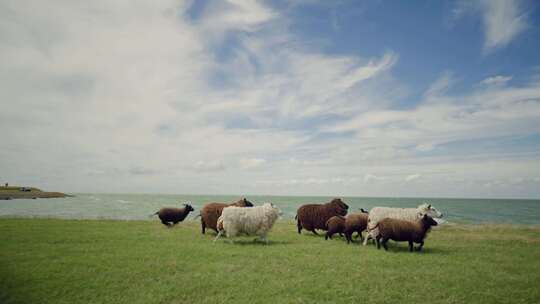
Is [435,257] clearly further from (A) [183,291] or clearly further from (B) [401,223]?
(A) [183,291]

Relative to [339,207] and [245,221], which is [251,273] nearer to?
[245,221]

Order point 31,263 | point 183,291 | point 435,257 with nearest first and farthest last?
point 183,291 < point 31,263 < point 435,257

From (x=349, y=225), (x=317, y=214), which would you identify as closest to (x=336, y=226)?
(x=349, y=225)

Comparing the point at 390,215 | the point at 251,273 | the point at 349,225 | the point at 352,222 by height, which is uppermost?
the point at 390,215

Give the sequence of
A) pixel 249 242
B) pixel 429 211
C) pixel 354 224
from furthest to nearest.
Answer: pixel 429 211, pixel 354 224, pixel 249 242

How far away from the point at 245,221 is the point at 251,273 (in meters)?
4.89

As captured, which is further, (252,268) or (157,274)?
(252,268)

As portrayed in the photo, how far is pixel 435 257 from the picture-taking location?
10492 mm

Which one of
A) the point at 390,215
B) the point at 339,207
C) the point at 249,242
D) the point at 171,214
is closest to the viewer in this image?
the point at 249,242

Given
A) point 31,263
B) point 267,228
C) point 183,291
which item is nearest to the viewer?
point 183,291

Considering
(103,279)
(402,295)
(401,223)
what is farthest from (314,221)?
(103,279)

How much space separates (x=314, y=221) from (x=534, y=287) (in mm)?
9807

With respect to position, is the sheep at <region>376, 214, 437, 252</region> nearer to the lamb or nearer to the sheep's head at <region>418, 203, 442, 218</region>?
the lamb

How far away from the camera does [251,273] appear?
7.96 meters
